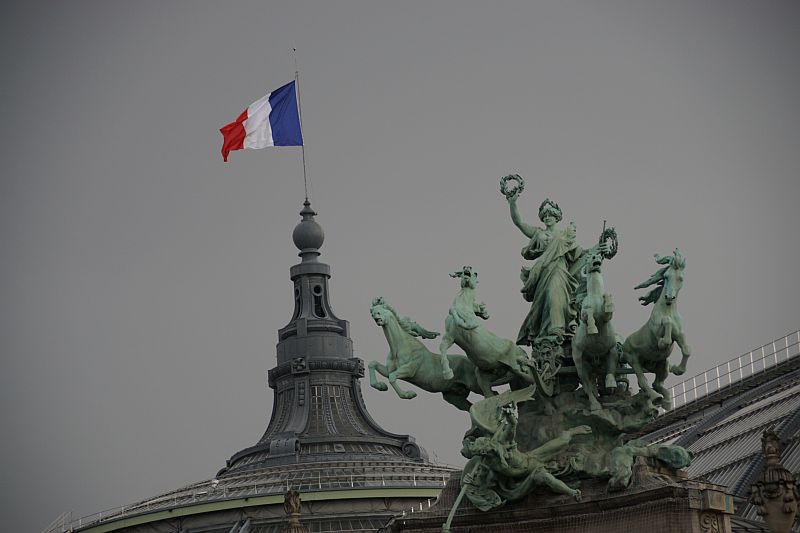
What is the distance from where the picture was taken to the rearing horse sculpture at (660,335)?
54031mm

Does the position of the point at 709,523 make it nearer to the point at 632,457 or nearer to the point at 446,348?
the point at 632,457

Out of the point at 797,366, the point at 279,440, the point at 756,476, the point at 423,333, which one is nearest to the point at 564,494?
the point at 423,333

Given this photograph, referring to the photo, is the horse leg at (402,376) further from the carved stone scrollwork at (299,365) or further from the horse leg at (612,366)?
the carved stone scrollwork at (299,365)

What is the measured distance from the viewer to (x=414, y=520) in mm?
58781

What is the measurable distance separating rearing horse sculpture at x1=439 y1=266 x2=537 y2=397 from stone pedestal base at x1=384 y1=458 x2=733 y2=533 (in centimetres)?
377

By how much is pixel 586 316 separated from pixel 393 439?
86.9 metres

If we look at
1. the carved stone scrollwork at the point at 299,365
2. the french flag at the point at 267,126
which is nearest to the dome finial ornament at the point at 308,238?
the carved stone scrollwork at the point at 299,365

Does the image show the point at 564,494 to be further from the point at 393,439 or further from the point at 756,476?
the point at 393,439

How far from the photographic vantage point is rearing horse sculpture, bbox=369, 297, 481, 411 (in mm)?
58219

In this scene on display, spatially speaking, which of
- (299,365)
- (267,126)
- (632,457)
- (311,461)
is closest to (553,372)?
(632,457)

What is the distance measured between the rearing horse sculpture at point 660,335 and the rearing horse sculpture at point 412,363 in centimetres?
561

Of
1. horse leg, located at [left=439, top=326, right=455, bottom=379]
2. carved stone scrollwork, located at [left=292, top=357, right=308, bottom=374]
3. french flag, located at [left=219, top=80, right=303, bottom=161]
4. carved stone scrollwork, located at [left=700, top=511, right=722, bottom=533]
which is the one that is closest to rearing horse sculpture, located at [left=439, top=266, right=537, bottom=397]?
horse leg, located at [left=439, top=326, right=455, bottom=379]

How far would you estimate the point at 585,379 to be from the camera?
186 feet

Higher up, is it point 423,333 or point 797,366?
point 797,366
